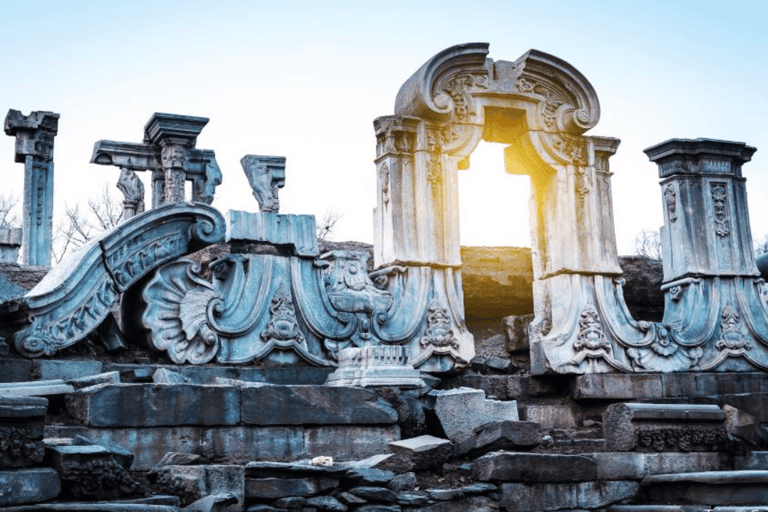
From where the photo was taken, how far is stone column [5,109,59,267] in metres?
19.2

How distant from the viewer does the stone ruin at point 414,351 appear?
24.3 ft

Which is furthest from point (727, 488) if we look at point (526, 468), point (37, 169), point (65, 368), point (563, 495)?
point (37, 169)

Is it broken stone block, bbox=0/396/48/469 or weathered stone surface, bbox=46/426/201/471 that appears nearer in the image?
broken stone block, bbox=0/396/48/469

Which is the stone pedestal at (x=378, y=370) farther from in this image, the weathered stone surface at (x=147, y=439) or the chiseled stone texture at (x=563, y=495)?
the weathered stone surface at (x=147, y=439)

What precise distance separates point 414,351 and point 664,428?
3.28 meters

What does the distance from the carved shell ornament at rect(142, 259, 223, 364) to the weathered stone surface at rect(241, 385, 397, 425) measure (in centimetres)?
194

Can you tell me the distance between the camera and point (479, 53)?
12.4m

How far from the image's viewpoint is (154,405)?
783cm

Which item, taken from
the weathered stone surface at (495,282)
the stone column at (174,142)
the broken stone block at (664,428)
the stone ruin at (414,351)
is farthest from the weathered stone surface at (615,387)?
the stone column at (174,142)

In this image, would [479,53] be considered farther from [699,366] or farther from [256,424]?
[256,424]

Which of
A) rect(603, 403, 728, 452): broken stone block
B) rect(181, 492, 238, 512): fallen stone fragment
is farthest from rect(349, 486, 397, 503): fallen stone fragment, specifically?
rect(603, 403, 728, 452): broken stone block

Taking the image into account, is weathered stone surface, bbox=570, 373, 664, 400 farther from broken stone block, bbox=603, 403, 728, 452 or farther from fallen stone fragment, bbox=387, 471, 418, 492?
fallen stone fragment, bbox=387, 471, 418, 492

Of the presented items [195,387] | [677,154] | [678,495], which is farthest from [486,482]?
[677,154]

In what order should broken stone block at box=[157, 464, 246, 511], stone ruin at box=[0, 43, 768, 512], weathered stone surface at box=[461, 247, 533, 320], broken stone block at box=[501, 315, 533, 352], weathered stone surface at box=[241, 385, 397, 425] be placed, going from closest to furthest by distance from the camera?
broken stone block at box=[157, 464, 246, 511] → stone ruin at box=[0, 43, 768, 512] → weathered stone surface at box=[241, 385, 397, 425] → broken stone block at box=[501, 315, 533, 352] → weathered stone surface at box=[461, 247, 533, 320]
